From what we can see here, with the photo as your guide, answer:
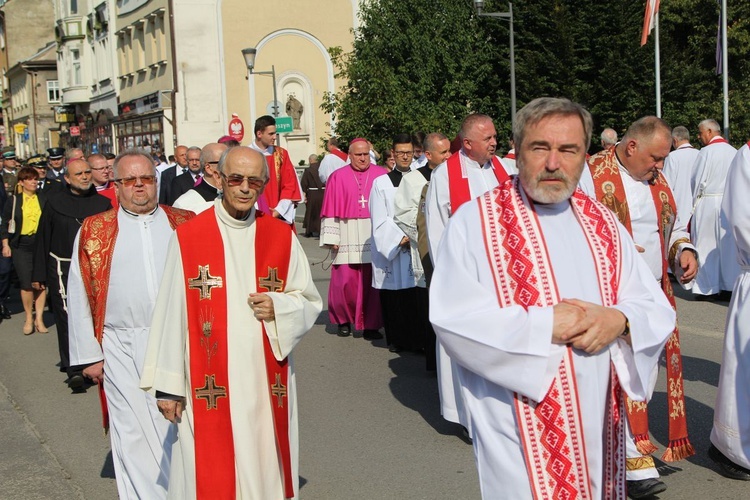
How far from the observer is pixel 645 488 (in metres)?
5.61

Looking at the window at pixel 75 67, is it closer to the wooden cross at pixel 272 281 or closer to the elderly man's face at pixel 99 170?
the elderly man's face at pixel 99 170

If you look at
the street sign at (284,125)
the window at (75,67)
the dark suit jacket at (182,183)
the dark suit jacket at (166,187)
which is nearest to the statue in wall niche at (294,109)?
the street sign at (284,125)

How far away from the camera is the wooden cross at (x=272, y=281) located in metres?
4.77

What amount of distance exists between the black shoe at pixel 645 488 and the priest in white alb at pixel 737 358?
56 centimetres

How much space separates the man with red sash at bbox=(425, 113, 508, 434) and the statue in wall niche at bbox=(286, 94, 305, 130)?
35.1 metres

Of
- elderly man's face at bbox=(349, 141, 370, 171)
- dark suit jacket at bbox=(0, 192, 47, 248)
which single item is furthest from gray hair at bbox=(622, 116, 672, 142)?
dark suit jacket at bbox=(0, 192, 47, 248)

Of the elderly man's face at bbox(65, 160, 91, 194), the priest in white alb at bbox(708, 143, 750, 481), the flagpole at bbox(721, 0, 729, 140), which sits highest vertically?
the flagpole at bbox(721, 0, 729, 140)

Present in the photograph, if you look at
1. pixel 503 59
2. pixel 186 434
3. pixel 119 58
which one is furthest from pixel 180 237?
pixel 119 58

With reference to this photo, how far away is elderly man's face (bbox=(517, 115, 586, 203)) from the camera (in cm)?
352

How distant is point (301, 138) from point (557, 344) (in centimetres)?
3930

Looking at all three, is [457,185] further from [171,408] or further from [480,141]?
[171,408]

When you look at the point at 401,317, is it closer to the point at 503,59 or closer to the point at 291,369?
the point at 291,369

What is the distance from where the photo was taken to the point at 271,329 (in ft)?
15.6

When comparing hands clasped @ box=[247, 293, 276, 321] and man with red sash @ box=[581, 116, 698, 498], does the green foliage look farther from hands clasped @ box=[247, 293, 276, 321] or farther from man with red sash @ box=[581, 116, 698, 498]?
hands clasped @ box=[247, 293, 276, 321]
